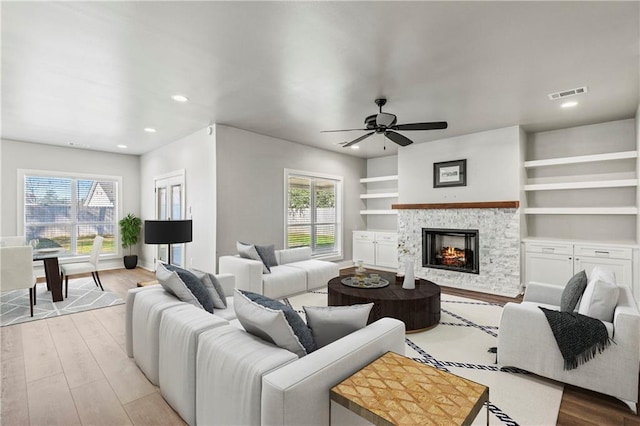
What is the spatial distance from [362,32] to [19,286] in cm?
505

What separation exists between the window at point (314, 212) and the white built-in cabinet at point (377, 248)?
482 millimetres

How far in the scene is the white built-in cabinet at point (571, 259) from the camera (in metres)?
4.20

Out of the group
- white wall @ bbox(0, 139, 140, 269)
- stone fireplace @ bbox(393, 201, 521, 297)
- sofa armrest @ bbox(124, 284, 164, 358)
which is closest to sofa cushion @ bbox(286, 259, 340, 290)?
stone fireplace @ bbox(393, 201, 521, 297)

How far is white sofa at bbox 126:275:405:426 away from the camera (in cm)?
129

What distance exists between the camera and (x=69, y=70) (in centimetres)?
Answer: 309

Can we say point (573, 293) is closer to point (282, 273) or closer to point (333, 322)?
point (333, 322)

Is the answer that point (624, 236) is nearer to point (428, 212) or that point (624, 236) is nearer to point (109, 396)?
Result: point (428, 212)

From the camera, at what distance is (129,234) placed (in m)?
7.21

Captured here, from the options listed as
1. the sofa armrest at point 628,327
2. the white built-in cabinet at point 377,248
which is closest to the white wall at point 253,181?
the white built-in cabinet at point 377,248

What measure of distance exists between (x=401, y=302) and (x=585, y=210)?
3.65m

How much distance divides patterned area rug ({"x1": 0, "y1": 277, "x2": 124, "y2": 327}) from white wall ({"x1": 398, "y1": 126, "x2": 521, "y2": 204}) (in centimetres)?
557

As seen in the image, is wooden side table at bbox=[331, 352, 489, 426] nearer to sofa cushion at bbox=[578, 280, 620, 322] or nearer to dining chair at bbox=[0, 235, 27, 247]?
sofa cushion at bbox=[578, 280, 620, 322]

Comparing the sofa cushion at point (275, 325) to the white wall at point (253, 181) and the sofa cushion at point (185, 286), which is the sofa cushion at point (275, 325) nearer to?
the sofa cushion at point (185, 286)

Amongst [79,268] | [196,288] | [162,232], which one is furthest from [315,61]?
[79,268]
